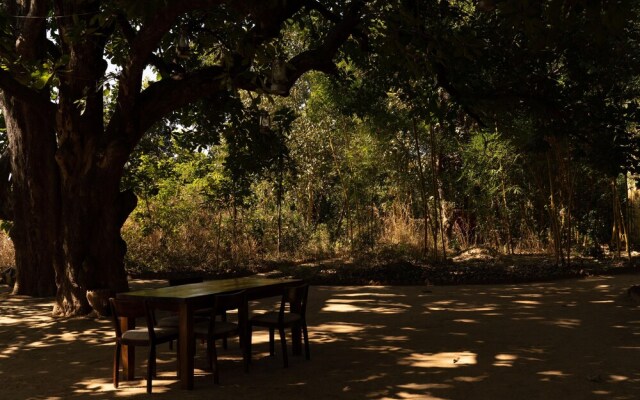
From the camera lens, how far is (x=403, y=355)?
17.4 ft

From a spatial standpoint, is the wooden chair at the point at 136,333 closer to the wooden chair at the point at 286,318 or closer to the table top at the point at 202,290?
the table top at the point at 202,290

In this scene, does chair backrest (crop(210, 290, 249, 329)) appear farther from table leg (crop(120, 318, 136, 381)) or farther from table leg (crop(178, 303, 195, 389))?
table leg (crop(120, 318, 136, 381))

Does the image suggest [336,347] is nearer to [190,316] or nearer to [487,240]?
[190,316]

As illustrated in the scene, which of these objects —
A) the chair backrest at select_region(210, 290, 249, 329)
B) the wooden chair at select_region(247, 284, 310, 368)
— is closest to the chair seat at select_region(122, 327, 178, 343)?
the chair backrest at select_region(210, 290, 249, 329)

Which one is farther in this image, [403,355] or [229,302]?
[403,355]

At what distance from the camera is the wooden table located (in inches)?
173

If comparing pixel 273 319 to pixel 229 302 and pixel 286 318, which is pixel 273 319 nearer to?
pixel 286 318

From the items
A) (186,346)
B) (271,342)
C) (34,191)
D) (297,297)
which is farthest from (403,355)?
(34,191)

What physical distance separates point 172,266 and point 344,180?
421cm

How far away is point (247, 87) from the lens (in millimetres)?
7434

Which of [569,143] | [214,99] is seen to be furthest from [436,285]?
[214,99]

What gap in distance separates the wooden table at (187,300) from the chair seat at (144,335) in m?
0.11

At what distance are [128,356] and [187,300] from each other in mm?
771

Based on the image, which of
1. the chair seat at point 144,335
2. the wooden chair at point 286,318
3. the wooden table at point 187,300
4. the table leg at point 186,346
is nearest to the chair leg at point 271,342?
the wooden chair at point 286,318
